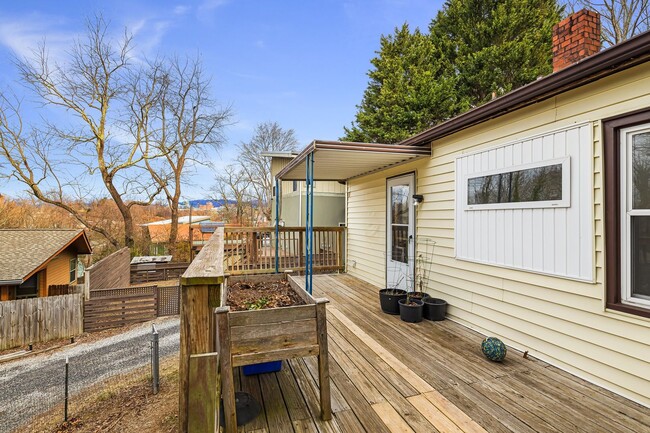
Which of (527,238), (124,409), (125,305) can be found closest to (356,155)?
(527,238)

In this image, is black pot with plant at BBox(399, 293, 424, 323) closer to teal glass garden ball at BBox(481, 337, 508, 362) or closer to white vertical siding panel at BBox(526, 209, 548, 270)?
teal glass garden ball at BBox(481, 337, 508, 362)

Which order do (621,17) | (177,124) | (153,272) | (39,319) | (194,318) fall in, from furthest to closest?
(177,124)
(153,272)
(39,319)
(621,17)
(194,318)

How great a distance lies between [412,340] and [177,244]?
17546mm

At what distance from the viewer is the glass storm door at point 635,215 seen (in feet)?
6.92

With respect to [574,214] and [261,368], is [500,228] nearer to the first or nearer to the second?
[574,214]

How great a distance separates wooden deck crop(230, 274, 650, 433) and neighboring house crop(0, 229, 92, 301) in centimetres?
1019

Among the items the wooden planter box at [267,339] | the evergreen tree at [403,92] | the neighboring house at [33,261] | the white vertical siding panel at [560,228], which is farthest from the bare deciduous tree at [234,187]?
the wooden planter box at [267,339]

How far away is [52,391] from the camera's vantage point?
19.7 feet

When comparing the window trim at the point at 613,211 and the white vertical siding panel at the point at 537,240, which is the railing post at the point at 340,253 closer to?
the white vertical siding panel at the point at 537,240

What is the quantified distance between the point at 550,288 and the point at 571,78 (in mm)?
1756

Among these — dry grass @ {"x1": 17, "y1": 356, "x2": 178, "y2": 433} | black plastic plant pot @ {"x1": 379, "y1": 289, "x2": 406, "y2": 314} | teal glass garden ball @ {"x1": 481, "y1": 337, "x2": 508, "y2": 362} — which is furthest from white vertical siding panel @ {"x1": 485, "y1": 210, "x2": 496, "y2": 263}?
dry grass @ {"x1": 17, "y1": 356, "x2": 178, "y2": 433}

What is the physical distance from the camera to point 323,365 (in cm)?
196

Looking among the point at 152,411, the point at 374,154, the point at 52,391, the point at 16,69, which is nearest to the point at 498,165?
the point at 374,154

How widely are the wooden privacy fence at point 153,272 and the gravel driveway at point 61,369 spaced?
231 inches
